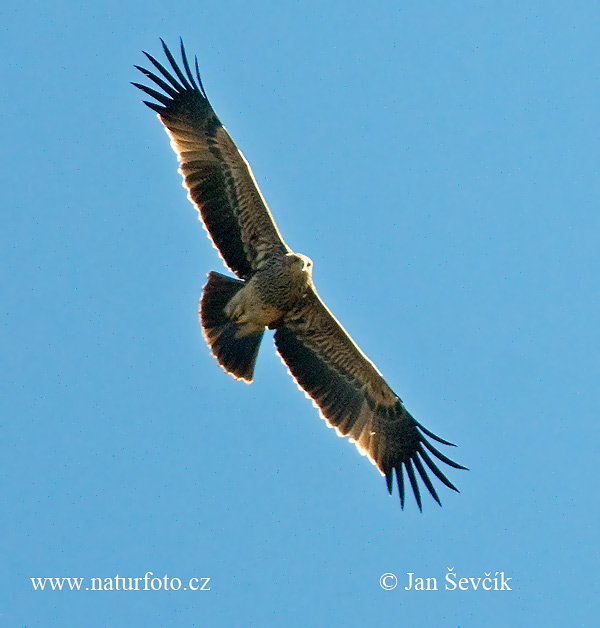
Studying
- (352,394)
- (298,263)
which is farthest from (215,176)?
(352,394)

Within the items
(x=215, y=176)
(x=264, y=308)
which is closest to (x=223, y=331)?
(x=264, y=308)

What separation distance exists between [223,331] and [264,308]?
0.40 meters

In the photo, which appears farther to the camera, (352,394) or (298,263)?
(352,394)

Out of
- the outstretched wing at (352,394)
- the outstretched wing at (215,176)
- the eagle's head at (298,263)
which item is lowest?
the outstretched wing at (352,394)

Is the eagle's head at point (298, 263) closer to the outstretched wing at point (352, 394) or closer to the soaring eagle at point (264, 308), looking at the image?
the soaring eagle at point (264, 308)

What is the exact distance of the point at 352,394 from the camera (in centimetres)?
1170

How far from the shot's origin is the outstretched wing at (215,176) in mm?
11188

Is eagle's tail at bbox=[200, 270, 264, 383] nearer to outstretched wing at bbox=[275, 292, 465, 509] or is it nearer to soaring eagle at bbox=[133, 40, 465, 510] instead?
soaring eagle at bbox=[133, 40, 465, 510]

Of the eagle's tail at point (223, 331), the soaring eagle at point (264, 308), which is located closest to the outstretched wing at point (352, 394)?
the soaring eagle at point (264, 308)

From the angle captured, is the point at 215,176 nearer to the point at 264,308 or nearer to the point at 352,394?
the point at 264,308

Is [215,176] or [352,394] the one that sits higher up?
[215,176]

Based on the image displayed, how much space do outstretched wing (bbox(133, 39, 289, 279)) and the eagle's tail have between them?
0.24 m

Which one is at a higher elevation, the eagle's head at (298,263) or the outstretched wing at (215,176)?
the outstretched wing at (215,176)

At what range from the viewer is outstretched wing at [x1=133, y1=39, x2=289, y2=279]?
36.7ft
